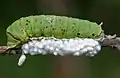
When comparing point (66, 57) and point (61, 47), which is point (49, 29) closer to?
point (61, 47)

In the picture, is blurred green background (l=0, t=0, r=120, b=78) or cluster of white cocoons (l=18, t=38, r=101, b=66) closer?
cluster of white cocoons (l=18, t=38, r=101, b=66)

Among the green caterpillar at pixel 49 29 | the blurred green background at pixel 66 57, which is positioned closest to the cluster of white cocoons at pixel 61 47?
the green caterpillar at pixel 49 29

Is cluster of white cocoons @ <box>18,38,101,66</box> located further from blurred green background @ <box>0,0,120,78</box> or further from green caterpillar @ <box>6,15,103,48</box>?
blurred green background @ <box>0,0,120,78</box>

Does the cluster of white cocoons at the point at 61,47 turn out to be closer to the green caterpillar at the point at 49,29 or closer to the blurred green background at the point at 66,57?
the green caterpillar at the point at 49,29

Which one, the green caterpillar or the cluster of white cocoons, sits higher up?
the green caterpillar

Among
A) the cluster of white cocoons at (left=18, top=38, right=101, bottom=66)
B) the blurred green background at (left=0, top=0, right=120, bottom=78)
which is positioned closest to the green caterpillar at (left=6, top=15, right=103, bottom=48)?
the cluster of white cocoons at (left=18, top=38, right=101, bottom=66)

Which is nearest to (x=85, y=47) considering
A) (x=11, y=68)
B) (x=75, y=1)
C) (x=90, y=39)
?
(x=90, y=39)

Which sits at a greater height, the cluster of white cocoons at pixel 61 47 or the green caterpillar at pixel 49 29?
the green caterpillar at pixel 49 29
